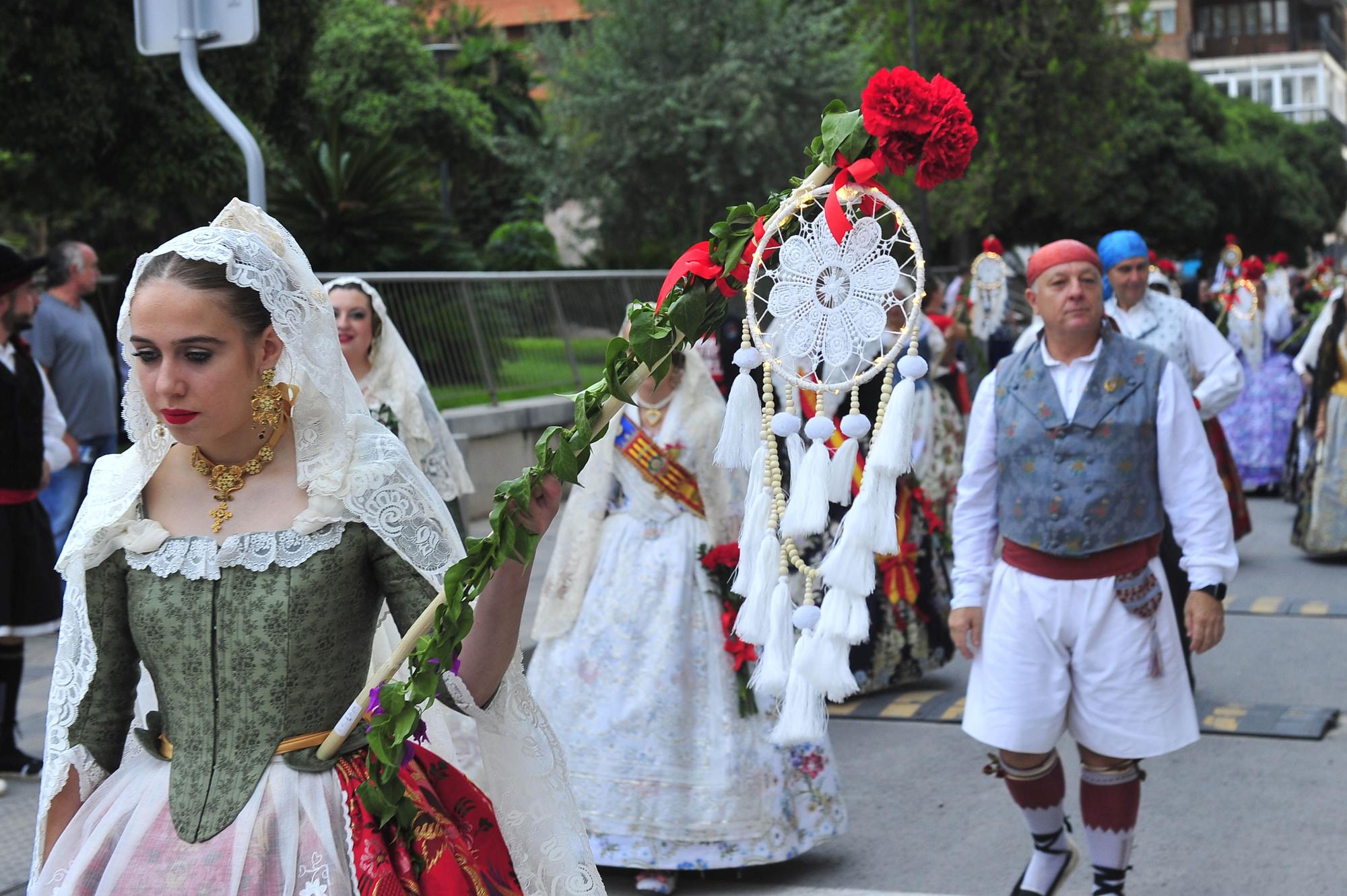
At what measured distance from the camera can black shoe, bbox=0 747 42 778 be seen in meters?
6.02

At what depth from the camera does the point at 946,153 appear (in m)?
2.05

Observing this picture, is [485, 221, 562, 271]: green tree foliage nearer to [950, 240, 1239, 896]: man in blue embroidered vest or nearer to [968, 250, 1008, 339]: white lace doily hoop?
[968, 250, 1008, 339]: white lace doily hoop

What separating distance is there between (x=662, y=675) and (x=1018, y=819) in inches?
58.9

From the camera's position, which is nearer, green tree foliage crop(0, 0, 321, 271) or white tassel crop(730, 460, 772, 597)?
white tassel crop(730, 460, 772, 597)

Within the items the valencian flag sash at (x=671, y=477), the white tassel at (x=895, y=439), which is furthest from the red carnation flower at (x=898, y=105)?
the valencian flag sash at (x=671, y=477)

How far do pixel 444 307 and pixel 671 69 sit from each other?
1608 centimetres

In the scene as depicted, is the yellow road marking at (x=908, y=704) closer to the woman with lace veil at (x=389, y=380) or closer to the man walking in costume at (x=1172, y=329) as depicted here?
the man walking in costume at (x=1172, y=329)

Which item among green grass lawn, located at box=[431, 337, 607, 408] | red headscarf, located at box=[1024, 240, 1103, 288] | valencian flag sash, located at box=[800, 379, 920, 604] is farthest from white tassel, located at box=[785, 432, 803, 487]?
green grass lawn, located at box=[431, 337, 607, 408]

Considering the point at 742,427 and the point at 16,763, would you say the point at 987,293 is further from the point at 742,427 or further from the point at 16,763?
the point at 742,427

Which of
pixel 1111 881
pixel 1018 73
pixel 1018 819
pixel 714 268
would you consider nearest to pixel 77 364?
pixel 1018 819

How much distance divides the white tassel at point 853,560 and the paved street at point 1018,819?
9.70ft

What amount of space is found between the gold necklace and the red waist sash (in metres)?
2.47

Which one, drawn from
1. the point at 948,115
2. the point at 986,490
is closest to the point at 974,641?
the point at 986,490

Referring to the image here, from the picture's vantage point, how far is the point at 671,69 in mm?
27297
